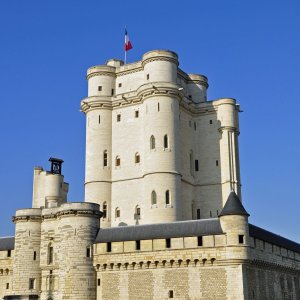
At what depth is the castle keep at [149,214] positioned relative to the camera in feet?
131

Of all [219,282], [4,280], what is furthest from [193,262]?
[4,280]

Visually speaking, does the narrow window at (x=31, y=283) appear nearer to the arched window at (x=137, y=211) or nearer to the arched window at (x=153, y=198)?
the arched window at (x=137, y=211)

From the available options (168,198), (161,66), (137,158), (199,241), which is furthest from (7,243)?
(161,66)

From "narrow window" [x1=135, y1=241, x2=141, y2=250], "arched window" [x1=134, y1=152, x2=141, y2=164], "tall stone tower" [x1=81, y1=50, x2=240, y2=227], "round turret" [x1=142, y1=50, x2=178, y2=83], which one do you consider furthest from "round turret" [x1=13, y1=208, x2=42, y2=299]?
"round turret" [x1=142, y1=50, x2=178, y2=83]

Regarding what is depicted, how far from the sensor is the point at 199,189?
189 ft

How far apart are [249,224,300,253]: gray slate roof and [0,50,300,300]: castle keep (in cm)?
17

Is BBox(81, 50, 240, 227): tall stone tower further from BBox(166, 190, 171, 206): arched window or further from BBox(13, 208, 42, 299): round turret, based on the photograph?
BBox(13, 208, 42, 299): round turret

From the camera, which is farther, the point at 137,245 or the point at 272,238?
the point at 272,238

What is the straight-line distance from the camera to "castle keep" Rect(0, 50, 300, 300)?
131ft

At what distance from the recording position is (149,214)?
5059 centimetres

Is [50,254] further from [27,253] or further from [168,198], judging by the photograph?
[168,198]

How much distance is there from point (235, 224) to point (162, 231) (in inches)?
240

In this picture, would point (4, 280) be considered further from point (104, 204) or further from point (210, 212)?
point (210, 212)

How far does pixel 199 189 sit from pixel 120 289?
18650 millimetres
